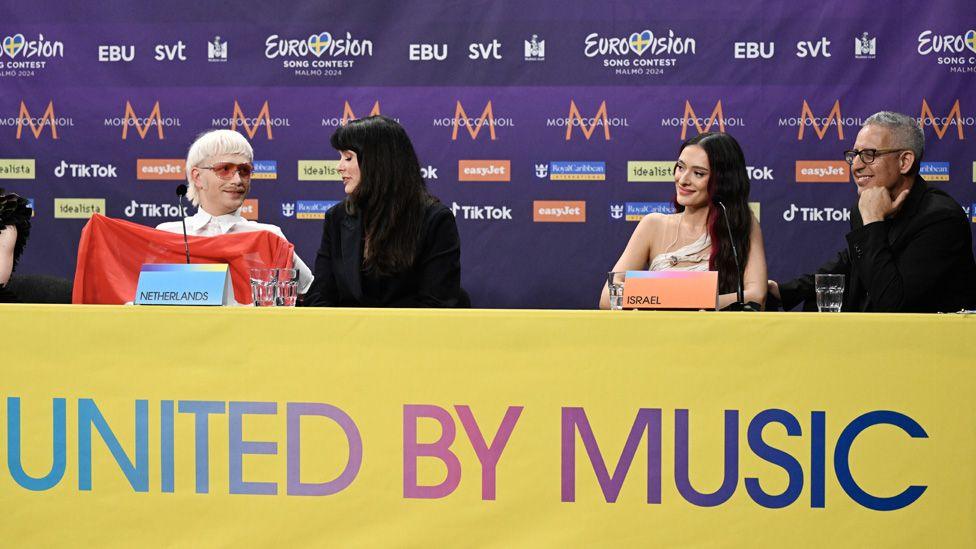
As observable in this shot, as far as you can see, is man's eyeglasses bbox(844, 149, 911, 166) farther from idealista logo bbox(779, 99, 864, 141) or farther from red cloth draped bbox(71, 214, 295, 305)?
red cloth draped bbox(71, 214, 295, 305)

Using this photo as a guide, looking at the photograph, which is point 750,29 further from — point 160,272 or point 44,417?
point 44,417

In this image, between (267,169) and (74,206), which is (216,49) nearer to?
(267,169)

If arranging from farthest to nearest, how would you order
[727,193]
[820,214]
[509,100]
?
[509,100] → [820,214] → [727,193]

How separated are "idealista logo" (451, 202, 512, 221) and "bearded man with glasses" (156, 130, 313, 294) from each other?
122cm

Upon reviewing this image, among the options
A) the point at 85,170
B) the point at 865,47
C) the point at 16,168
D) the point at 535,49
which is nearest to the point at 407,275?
the point at 535,49

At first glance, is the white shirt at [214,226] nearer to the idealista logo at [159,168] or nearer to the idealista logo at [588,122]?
the idealista logo at [159,168]

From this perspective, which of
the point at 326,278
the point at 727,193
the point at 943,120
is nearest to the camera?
the point at 326,278

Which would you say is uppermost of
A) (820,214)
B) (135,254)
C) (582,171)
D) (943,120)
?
(943,120)

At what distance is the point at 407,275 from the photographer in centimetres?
294

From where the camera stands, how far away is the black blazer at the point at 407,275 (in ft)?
9.61

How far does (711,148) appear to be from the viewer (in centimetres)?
323

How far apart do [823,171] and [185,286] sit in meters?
3.24

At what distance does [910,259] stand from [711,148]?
2.49 ft

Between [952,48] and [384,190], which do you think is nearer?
[384,190]
